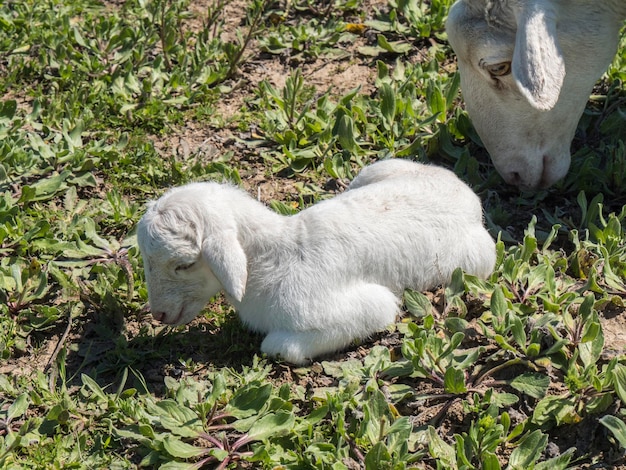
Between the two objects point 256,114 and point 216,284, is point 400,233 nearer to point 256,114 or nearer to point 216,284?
point 216,284

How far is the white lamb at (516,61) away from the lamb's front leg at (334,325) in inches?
56.4

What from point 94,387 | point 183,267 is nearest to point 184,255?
point 183,267

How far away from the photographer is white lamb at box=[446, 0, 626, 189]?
5.14m

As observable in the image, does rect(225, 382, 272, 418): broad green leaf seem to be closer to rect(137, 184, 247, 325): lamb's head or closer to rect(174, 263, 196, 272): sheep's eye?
rect(137, 184, 247, 325): lamb's head

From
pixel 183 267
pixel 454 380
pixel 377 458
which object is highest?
pixel 183 267

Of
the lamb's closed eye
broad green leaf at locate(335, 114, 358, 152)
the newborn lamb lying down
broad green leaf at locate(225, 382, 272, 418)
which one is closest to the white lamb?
broad green leaf at locate(335, 114, 358, 152)

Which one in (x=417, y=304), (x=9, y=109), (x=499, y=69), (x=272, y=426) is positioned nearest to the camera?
(x=272, y=426)

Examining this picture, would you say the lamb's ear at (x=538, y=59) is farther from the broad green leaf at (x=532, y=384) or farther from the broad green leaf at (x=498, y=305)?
the broad green leaf at (x=532, y=384)

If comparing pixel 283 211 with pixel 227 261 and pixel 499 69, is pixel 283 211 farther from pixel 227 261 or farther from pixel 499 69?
pixel 499 69

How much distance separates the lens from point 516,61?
4980 mm

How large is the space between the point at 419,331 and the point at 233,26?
12.8 ft

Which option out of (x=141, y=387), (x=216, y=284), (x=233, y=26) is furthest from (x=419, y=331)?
(x=233, y=26)

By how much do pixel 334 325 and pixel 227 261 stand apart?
23.1 inches

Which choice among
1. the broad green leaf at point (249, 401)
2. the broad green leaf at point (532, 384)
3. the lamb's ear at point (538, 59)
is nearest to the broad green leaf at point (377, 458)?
the broad green leaf at point (249, 401)
